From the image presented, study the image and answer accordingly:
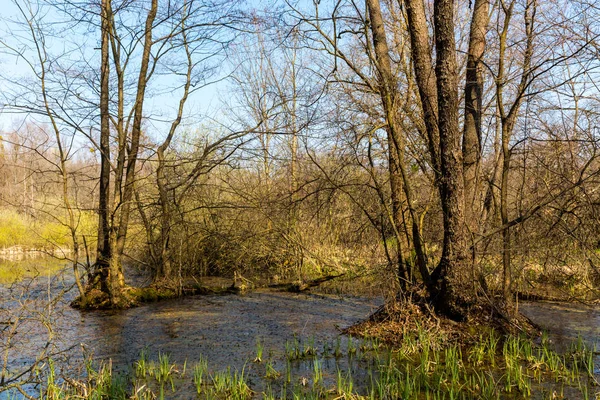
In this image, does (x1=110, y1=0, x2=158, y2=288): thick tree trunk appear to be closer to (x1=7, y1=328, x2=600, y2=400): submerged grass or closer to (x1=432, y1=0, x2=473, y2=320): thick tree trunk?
(x1=7, y1=328, x2=600, y2=400): submerged grass

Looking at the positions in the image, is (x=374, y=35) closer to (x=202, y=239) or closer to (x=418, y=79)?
(x=418, y=79)

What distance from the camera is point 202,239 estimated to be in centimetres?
1259

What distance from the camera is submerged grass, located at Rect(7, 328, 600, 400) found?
15.1ft

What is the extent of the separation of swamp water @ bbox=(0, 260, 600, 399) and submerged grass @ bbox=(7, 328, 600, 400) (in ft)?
0.08

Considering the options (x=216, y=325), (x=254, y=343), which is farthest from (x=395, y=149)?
(x=216, y=325)

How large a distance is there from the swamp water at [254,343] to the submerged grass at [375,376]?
0.02 m

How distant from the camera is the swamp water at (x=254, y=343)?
4.88m

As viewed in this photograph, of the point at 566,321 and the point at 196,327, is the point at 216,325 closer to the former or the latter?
the point at 196,327

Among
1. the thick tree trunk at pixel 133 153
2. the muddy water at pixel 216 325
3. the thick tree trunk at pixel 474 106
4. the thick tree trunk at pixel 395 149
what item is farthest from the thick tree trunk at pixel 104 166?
the thick tree trunk at pixel 474 106

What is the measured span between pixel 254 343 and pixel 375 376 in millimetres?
2113

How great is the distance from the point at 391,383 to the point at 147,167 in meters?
8.46

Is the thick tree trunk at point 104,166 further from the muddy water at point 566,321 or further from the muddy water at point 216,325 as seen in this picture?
the muddy water at point 566,321

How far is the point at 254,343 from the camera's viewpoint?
6.92 meters

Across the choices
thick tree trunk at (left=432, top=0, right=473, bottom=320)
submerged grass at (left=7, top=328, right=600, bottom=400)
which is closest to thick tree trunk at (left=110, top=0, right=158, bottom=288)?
submerged grass at (left=7, top=328, right=600, bottom=400)
